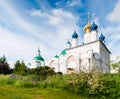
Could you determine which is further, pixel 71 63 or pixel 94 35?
pixel 94 35

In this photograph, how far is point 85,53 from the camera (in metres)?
37.7

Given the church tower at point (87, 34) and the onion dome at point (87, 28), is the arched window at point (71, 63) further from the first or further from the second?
the onion dome at point (87, 28)

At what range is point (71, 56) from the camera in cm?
4069

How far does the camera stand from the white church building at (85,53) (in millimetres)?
37100

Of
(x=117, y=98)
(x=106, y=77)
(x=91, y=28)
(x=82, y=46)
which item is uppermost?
(x=91, y=28)

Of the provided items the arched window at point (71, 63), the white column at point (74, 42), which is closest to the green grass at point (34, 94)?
the arched window at point (71, 63)

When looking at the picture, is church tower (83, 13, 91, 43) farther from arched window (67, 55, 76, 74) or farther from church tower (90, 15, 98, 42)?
arched window (67, 55, 76, 74)

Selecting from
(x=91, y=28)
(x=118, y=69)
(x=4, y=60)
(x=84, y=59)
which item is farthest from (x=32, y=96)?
(x=91, y=28)

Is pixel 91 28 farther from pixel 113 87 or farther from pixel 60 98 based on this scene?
pixel 60 98

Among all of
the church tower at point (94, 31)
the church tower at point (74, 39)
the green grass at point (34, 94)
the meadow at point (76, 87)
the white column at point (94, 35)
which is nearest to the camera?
the green grass at point (34, 94)

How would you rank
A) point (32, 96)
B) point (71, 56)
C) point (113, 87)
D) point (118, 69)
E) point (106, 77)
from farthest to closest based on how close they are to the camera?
point (71, 56)
point (118, 69)
point (106, 77)
point (113, 87)
point (32, 96)

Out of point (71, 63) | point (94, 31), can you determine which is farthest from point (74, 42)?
point (71, 63)

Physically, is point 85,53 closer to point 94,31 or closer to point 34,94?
point 94,31

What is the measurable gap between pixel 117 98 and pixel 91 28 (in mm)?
32755
